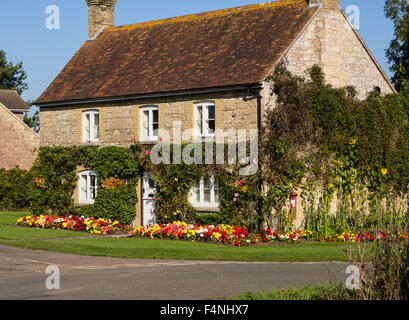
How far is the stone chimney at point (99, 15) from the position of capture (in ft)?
104

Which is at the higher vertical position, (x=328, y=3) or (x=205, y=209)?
(x=328, y=3)

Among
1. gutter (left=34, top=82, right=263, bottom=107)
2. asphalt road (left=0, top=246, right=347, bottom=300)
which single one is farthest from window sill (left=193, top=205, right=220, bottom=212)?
asphalt road (left=0, top=246, right=347, bottom=300)

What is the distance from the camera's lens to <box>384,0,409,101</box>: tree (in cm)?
3783

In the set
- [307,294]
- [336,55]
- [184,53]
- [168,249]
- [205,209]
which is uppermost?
[184,53]

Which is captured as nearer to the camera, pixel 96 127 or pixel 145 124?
pixel 145 124

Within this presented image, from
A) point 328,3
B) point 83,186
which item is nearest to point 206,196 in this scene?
point 83,186

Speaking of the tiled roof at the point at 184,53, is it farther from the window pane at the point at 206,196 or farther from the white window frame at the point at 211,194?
the window pane at the point at 206,196

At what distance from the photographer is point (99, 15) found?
3197cm

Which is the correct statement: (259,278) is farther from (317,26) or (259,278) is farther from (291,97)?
(317,26)

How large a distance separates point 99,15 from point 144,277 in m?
20.9

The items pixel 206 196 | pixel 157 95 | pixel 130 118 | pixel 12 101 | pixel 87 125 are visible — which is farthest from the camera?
pixel 12 101

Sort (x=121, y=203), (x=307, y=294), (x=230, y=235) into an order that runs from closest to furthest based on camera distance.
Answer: (x=307, y=294), (x=230, y=235), (x=121, y=203)

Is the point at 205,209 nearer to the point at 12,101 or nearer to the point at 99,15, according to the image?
the point at 99,15
